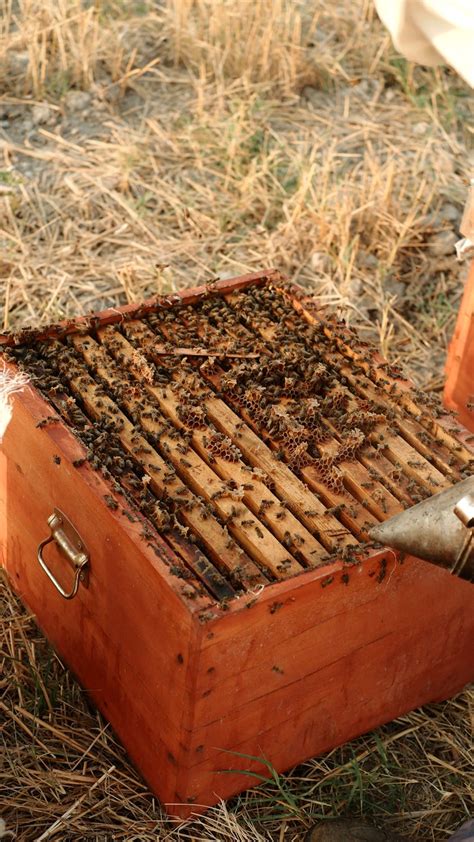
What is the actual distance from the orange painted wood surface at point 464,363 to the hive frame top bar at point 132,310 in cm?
65

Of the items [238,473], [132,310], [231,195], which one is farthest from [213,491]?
[231,195]

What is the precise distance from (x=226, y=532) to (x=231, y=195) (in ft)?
9.97

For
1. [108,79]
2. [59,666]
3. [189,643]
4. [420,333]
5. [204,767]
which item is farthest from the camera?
[108,79]

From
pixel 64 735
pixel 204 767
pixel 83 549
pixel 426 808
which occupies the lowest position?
pixel 426 808

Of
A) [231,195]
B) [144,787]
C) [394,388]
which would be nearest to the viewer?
[144,787]

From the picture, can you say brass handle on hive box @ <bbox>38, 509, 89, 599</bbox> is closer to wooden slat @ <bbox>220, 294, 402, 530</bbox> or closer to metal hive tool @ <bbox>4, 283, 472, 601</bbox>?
metal hive tool @ <bbox>4, 283, 472, 601</bbox>

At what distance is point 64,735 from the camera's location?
303 cm

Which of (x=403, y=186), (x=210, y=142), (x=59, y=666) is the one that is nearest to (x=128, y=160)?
(x=210, y=142)

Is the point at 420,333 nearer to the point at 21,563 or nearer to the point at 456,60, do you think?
the point at 456,60

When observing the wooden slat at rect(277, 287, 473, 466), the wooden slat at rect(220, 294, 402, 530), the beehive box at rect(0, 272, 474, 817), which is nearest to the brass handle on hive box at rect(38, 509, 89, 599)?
the beehive box at rect(0, 272, 474, 817)

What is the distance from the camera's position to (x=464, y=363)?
12.5 ft

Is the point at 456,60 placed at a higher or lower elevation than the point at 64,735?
higher

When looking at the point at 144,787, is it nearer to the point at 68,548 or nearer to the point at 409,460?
the point at 68,548

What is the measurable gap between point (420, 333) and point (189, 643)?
2.72 meters
